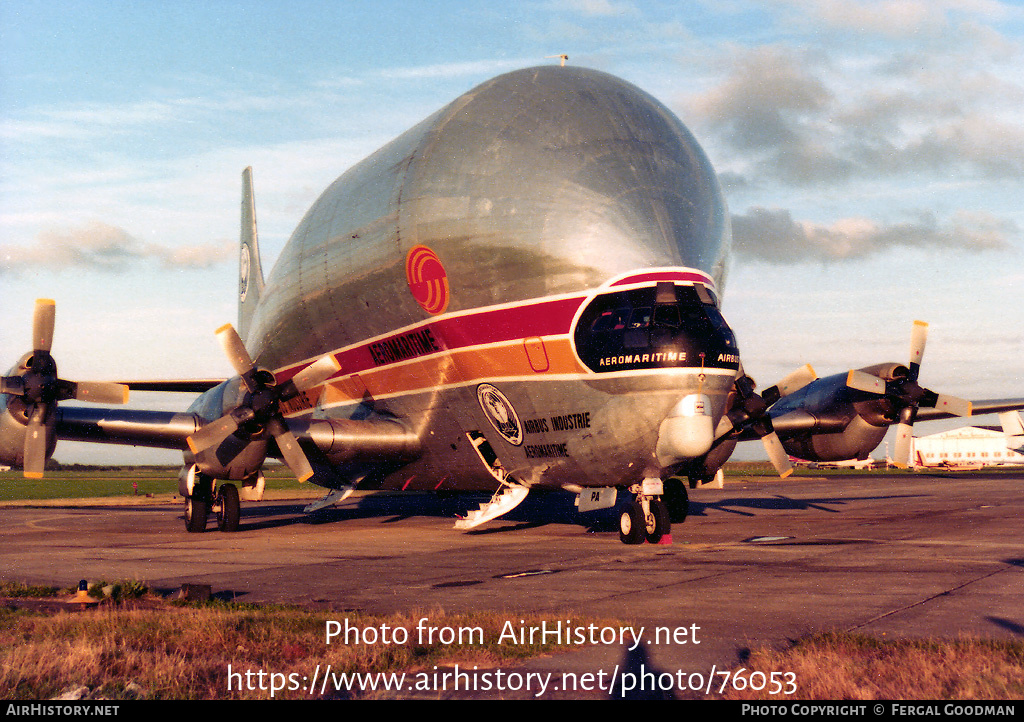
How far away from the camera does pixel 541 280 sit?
17094mm

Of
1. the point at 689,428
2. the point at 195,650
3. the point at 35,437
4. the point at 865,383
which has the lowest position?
the point at 195,650

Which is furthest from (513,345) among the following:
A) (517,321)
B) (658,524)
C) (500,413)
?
(658,524)

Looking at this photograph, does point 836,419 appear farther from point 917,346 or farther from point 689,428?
point 689,428

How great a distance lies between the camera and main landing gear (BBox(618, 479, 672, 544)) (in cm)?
1759

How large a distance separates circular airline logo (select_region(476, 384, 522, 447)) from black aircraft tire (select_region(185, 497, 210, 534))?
905 centimetres

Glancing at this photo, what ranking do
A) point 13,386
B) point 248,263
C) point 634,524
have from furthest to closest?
point 248,263
point 13,386
point 634,524

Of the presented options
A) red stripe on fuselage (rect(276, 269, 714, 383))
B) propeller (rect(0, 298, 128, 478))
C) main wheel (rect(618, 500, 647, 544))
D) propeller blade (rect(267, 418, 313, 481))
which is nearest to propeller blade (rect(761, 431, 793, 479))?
main wheel (rect(618, 500, 647, 544))

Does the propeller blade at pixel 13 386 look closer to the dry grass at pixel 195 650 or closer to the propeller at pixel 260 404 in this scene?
the propeller at pixel 260 404

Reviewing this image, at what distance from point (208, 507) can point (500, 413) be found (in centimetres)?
966

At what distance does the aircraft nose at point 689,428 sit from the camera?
15531mm

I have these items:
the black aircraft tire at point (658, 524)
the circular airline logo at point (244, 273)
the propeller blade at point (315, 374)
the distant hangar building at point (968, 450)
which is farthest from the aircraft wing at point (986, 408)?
the distant hangar building at point (968, 450)

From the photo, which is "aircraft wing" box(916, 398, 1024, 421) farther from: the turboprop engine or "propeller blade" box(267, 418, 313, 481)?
"propeller blade" box(267, 418, 313, 481)

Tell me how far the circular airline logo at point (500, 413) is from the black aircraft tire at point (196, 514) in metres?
9.05

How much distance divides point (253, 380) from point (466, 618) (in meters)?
12.4
